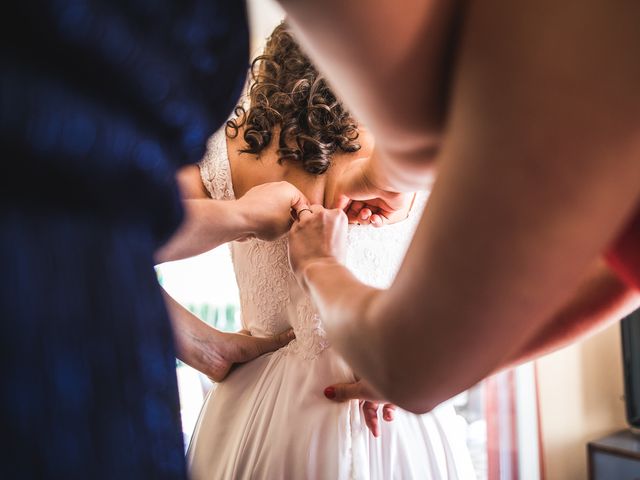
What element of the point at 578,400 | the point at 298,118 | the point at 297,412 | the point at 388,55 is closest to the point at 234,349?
the point at 297,412

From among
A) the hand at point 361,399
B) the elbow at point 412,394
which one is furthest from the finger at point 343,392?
the elbow at point 412,394

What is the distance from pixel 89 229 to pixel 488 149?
0.25 metres

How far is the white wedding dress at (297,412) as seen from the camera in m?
1.02

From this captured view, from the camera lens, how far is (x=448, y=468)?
1.12m

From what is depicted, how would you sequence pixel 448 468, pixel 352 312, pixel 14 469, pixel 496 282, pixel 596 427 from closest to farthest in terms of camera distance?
pixel 14 469 < pixel 496 282 < pixel 352 312 < pixel 448 468 < pixel 596 427

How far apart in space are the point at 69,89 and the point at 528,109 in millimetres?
272

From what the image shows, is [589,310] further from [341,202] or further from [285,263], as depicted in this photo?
[285,263]

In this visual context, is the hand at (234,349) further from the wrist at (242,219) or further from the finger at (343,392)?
the wrist at (242,219)

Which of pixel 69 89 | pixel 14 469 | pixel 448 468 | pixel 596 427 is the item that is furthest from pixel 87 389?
pixel 596 427

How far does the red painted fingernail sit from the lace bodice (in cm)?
11

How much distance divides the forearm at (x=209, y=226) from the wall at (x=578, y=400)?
248cm

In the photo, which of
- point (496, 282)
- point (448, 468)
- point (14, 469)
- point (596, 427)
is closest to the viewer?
point (14, 469)

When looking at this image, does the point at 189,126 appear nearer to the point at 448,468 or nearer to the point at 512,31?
the point at 512,31

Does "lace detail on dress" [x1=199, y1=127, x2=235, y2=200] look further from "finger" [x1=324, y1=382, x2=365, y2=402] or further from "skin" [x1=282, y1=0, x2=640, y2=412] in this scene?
"skin" [x1=282, y1=0, x2=640, y2=412]
